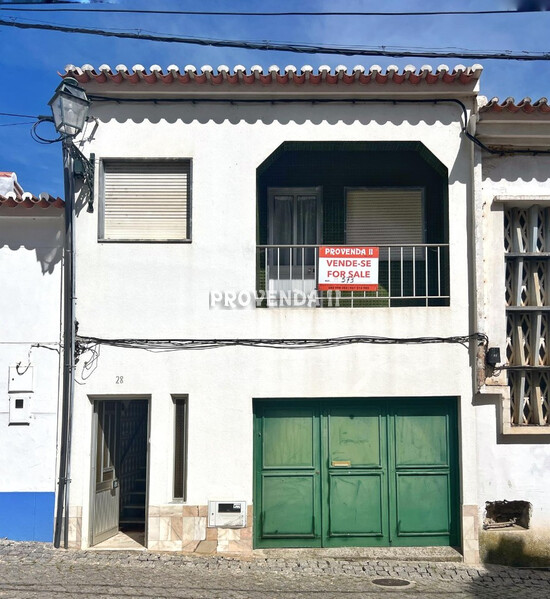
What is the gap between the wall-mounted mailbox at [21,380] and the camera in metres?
8.46

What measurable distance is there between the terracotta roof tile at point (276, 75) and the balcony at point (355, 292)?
87.8 inches

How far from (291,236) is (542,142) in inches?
143

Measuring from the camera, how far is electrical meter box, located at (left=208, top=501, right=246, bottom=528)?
8.24 meters

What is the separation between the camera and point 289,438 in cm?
859

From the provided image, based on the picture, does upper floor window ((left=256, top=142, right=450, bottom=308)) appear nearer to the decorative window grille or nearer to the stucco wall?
the decorative window grille

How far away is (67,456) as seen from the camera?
826 centimetres

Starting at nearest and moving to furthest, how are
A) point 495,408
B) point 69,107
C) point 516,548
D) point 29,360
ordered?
point 69,107 < point 516,548 < point 495,408 < point 29,360

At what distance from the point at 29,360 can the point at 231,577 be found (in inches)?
147

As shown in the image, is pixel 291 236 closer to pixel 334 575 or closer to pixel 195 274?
pixel 195 274

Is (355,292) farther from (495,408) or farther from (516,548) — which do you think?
(516,548)

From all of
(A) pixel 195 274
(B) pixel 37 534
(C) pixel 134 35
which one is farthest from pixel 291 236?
(B) pixel 37 534

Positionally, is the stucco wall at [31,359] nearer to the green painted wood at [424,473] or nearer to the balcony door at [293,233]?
the balcony door at [293,233]

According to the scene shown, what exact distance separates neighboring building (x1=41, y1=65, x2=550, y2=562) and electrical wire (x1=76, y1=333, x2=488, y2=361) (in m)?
0.03

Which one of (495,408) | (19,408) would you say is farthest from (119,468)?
(495,408)
